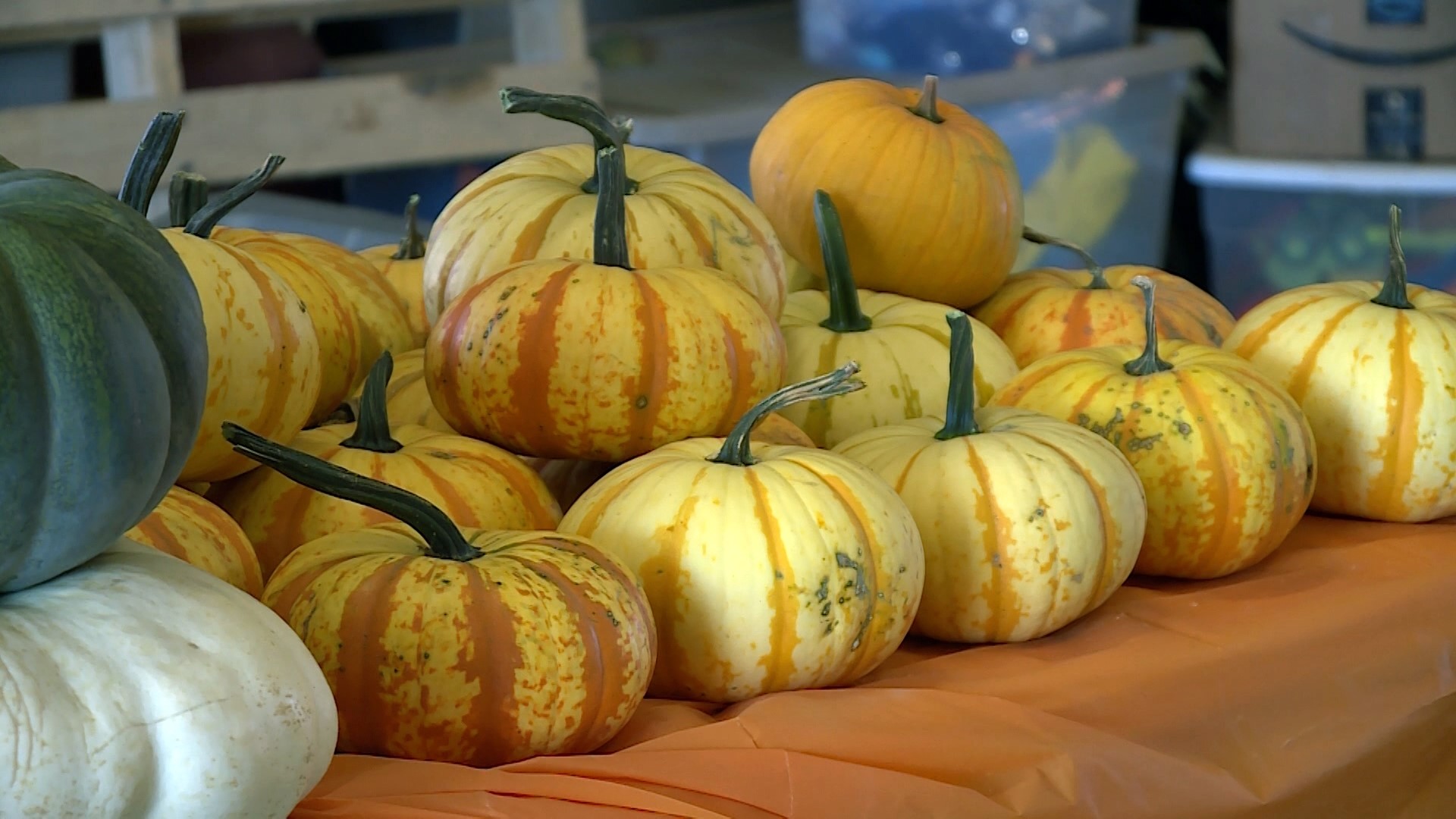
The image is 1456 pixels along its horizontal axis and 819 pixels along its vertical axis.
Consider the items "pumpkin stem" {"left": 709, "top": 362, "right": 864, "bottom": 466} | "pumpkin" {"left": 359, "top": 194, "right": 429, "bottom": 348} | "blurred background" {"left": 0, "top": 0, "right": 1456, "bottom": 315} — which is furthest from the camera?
"blurred background" {"left": 0, "top": 0, "right": 1456, "bottom": 315}

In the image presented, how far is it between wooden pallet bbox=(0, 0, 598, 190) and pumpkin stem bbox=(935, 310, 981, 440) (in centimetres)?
144

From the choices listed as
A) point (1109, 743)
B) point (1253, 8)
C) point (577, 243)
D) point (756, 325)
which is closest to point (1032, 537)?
point (1109, 743)

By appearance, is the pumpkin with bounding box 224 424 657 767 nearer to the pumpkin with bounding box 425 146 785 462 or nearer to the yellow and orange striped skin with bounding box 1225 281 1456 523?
the pumpkin with bounding box 425 146 785 462

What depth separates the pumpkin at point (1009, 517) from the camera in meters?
0.95

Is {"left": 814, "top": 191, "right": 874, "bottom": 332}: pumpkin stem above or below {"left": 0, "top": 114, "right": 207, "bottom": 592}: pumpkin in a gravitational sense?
below

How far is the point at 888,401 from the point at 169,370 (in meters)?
0.70

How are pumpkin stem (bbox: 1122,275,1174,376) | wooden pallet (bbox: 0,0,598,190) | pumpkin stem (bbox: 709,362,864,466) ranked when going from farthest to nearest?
wooden pallet (bbox: 0,0,598,190)
pumpkin stem (bbox: 1122,275,1174,376)
pumpkin stem (bbox: 709,362,864,466)

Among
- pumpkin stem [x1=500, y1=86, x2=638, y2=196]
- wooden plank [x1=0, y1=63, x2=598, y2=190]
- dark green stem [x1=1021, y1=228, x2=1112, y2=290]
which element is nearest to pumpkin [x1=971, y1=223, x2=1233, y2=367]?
dark green stem [x1=1021, y1=228, x2=1112, y2=290]

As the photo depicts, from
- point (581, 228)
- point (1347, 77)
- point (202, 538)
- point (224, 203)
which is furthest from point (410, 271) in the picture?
point (1347, 77)

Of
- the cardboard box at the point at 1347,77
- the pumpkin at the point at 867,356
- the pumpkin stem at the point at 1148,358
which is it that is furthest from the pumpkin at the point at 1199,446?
the cardboard box at the point at 1347,77

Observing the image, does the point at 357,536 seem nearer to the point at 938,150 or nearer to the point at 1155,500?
the point at 1155,500

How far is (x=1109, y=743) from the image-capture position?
0.88 metres

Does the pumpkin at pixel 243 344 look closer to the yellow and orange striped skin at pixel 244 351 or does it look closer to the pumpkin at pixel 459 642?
the yellow and orange striped skin at pixel 244 351

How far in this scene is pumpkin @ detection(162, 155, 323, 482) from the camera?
2.99 feet
